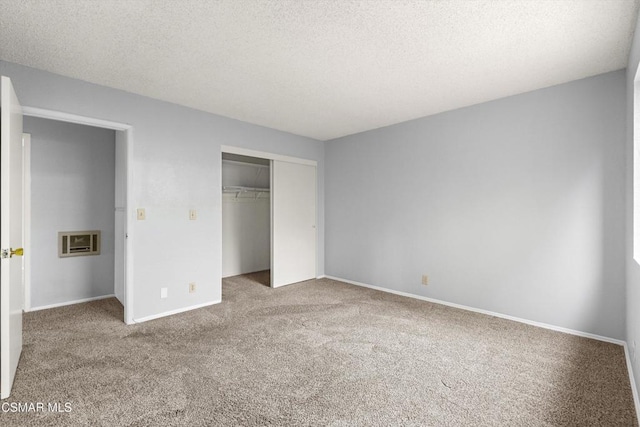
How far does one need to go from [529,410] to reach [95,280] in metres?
4.76

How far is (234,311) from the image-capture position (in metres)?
3.51

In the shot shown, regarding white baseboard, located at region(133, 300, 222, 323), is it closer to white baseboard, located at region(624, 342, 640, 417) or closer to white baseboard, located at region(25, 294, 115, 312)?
white baseboard, located at region(25, 294, 115, 312)

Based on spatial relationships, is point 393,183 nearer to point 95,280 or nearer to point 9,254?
point 9,254

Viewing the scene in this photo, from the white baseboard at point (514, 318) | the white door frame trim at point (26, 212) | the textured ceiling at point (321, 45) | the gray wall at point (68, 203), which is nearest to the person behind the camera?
the textured ceiling at point (321, 45)

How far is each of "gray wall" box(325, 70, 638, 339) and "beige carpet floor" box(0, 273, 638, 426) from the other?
0.39 meters

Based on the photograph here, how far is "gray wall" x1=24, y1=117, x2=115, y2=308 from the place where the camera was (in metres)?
3.59

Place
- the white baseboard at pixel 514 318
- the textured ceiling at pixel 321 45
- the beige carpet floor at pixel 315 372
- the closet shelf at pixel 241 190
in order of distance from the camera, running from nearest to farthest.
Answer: the beige carpet floor at pixel 315 372, the textured ceiling at pixel 321 45, the white baseboard at pixel 514 318, the closet shelf at pixel 241 190

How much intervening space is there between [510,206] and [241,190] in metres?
4.06

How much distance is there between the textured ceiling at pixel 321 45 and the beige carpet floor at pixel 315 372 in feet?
7.81

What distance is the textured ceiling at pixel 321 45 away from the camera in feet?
6.06

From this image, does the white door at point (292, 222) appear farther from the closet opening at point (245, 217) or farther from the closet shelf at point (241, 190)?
the closet shelf at point (241, 190)

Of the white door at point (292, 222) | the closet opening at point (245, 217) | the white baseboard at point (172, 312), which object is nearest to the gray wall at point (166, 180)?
the white baseboard at point (172, 312)

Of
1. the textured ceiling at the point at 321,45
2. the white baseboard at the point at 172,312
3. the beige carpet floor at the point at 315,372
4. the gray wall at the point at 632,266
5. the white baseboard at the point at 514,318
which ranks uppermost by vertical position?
the textured ceiling at the point at 321,45

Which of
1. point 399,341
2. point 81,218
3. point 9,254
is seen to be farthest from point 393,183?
point 81,218
